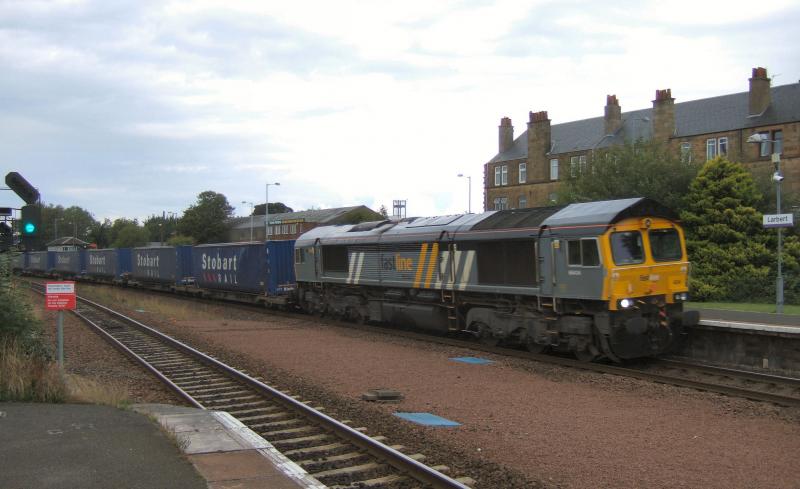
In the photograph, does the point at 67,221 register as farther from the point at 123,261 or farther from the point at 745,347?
the point at 745,347

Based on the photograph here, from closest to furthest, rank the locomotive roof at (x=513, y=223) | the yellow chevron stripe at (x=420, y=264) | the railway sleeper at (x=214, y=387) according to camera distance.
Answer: the railway sleeper at (x=214, y=387) < the locomotive roof at (x=513, y=223) < the yellow chevron stripe at (x=420, y=264)

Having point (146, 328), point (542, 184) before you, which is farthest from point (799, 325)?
point (542, 184)

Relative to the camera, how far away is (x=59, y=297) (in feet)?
34.9

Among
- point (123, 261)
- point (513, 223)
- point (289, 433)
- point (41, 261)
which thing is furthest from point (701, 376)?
point (41, 261)

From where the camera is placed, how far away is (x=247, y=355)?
50.7 feet

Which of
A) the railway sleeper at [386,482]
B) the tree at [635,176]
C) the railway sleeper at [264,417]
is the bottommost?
the railway sleeper at [264,417]

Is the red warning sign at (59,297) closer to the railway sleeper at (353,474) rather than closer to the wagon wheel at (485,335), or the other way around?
the railway sleeper at (353,474)

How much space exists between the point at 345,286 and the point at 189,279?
1719 centimetres

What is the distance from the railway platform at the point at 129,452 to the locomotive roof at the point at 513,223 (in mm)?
8103

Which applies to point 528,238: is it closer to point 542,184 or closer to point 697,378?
point 697,378

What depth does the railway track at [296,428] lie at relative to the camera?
658cm

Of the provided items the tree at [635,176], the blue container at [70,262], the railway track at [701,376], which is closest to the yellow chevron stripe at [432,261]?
the railway track at [701,376]

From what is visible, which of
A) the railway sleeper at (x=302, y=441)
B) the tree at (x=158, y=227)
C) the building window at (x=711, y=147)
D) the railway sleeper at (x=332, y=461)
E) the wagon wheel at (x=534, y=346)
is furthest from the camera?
the tree at (x=158, y=227)

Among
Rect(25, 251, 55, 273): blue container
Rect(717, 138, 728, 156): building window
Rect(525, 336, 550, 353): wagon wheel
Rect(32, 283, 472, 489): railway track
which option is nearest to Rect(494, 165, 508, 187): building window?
Rect(717, 138, 728, 156): building window
